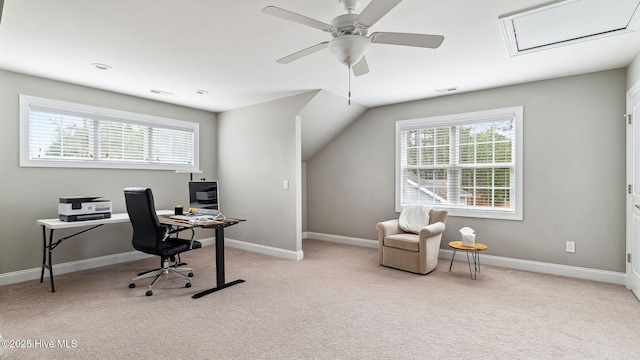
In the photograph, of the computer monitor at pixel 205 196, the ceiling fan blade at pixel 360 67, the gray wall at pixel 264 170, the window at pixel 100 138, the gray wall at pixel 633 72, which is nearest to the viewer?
the ceiling fan blade at pixel 360 67

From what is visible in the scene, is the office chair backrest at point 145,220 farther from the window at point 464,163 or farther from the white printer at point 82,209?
the window at point 464,163

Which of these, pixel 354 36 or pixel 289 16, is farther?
pixel 354 36

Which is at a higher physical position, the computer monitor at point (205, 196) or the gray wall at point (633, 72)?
the gray wall at point (633, 72)

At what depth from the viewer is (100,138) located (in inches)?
170

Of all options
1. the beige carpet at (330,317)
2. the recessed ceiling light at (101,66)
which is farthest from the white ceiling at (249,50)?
the beige carpet at (330,317)

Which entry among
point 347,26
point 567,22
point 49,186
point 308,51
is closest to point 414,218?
point 567,22

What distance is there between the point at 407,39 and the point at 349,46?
0.38m

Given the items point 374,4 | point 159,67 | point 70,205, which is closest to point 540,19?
point 374,4

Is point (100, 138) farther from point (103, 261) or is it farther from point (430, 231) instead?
point (430, 231)

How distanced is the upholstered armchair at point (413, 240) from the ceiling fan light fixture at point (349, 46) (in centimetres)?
249

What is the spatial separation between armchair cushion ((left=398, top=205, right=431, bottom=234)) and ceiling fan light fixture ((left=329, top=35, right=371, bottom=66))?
9.64 feet

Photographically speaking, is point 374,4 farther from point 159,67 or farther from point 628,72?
point 628,72

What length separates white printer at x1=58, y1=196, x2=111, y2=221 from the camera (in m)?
3.47

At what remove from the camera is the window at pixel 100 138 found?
12.4 ft
